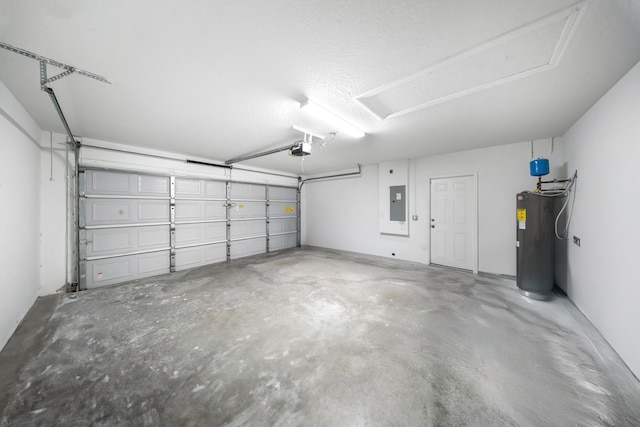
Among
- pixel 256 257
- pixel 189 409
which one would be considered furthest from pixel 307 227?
pixel 189 409

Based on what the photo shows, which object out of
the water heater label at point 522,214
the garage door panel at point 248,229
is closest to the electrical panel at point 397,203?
the water heater label at point 522,214

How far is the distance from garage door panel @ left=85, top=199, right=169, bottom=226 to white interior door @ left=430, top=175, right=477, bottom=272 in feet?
19.1

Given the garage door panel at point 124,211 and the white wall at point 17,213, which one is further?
the garage door panel at point 124,211

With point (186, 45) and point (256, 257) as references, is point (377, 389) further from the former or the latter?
point (256, 257)

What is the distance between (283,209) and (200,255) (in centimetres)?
270

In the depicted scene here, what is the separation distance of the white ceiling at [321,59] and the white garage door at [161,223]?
4.44 ft

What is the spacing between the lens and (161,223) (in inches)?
168

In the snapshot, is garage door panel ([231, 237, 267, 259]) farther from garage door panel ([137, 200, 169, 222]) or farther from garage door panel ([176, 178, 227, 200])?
garage door panel ([137, 200, 169, 222])

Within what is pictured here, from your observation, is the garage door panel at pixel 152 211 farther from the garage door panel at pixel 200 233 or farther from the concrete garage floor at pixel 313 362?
the concrete garage floor at pixel 313 362

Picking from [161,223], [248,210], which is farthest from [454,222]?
[161,223]

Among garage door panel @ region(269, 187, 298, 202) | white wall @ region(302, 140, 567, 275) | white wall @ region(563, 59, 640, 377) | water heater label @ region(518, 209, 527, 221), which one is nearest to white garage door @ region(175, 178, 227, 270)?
garage door panel @ region(269, 187, 298, 202)

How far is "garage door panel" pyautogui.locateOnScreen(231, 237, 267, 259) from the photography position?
5488mm

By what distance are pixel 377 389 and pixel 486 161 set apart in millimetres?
4368

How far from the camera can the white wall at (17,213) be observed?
208 centimetres
